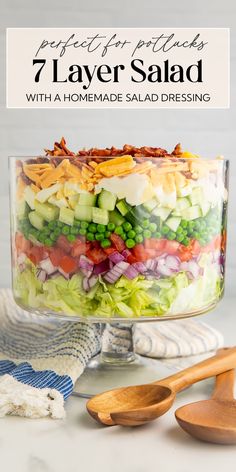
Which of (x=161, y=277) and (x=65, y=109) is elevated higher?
(x=65, y=109)

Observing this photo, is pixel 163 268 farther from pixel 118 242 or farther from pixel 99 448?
pixel 99 448

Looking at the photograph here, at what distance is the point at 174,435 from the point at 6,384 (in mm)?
225

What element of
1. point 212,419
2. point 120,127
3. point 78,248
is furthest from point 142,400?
point 120,127

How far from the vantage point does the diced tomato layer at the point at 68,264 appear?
37.3 inches

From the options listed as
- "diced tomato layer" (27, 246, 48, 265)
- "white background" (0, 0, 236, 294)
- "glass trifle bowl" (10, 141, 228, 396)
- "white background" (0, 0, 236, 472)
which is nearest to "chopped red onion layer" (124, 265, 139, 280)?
"glass trifle bowl" (10, 141, 228, 396)

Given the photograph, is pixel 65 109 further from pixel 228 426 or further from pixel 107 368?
pixel 228 426

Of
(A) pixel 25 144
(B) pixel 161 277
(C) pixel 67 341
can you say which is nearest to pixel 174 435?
(B) pixel 161 277

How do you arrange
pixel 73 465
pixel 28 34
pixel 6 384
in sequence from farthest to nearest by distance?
pixel 28 34 → pixel 6 384 → pixel 73 465

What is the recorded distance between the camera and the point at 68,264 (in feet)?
3.11

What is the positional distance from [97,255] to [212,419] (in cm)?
25

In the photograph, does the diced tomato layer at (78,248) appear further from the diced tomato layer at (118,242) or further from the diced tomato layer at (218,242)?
the diced tomato layer at (218,242)

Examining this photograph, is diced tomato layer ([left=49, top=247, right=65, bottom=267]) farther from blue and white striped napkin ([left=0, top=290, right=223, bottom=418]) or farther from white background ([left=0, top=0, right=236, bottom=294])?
white background ([left=0, top=0, right=236, bottom=294])

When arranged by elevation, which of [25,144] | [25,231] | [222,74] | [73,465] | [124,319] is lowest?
[73,465]

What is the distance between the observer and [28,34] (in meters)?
1.68
